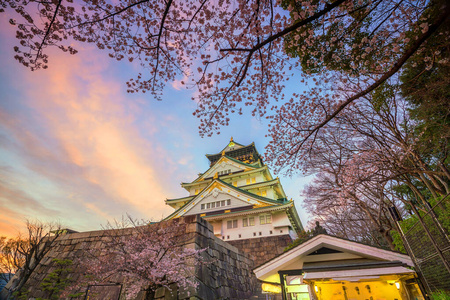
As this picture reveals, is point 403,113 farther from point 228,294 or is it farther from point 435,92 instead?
point 228,294

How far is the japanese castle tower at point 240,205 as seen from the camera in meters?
17.1

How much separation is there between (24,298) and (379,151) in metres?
15.4

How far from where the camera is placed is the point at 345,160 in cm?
907

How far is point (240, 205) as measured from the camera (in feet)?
63.1

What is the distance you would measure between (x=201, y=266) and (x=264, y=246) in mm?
11022

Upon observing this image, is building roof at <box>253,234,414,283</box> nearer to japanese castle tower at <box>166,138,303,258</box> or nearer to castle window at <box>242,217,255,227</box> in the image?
japanese castle tower at <box>166,138,303,258</box>

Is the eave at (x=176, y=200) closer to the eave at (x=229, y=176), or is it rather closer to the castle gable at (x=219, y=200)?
the eave at (x=229, y=176)

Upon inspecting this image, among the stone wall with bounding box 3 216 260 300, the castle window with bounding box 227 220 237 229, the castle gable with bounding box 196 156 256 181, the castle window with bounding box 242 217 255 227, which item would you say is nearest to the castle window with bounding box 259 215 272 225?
the castle window with bounding box 242 217 255 227

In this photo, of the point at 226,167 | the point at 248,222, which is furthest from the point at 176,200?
the point at 248,222

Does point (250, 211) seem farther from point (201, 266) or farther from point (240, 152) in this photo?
point (240, 152)

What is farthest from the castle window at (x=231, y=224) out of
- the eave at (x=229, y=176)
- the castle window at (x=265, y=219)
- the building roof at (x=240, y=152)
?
the building roof at (x=240, y=152)

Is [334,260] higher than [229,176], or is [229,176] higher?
[229,176]

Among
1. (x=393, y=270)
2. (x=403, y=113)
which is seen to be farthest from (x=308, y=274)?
(x=403, y=113)

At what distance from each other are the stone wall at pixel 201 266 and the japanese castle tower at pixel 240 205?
6.94m
